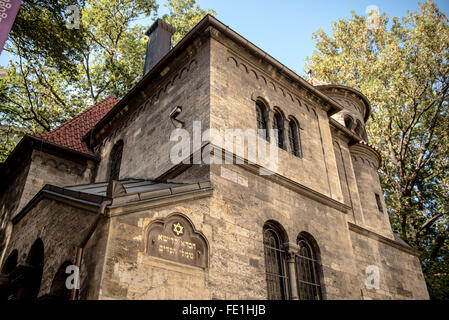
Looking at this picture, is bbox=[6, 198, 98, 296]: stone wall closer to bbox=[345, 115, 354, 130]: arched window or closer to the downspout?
the downspout

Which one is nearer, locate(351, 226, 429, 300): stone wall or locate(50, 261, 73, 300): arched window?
locate(50, 261, 73, 300): arched window

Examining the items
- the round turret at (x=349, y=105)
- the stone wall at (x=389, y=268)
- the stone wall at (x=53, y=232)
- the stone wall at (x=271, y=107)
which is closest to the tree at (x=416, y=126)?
the round turret at (x=349, y=105)

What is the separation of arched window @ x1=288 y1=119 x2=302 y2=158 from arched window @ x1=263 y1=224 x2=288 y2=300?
2.88 m

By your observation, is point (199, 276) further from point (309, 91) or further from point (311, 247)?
point (309, 91)

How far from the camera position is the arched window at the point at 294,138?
10914 millimetres

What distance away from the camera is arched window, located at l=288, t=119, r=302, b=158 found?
10.9 metres

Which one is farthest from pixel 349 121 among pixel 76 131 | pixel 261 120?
pixel 76 131

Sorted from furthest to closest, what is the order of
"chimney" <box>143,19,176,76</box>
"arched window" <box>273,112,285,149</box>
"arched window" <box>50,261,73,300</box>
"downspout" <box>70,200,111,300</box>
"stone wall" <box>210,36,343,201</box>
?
"chimney" <box>143,19,176,76</box>
"arched window" <box>273,112,285,149</box>
"stone wall" <box>210,36,343,201</box>
"arched window" <box>50,261,73,300</box>
"downspout" <box>70,200,111,300</box>

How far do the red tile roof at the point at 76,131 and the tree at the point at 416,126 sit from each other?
13165mm

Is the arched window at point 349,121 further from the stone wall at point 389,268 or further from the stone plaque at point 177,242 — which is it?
the stone plaque at point 177,242

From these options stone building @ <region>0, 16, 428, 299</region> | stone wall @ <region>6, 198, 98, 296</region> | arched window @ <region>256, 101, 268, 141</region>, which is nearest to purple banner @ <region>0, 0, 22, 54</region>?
stone building @ <region>0, 16, 428, 299</region>

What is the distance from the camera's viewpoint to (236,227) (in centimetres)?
780
